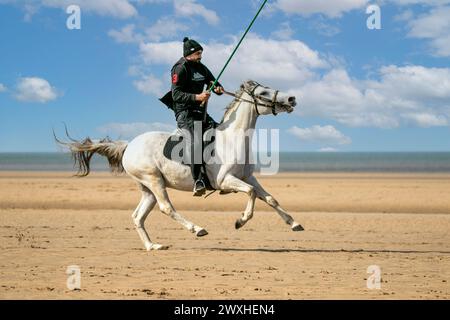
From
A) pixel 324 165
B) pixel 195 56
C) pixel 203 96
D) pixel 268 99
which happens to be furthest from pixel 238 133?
pixel 324 165

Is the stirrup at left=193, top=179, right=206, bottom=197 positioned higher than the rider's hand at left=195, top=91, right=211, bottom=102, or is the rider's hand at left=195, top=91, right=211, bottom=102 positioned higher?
the rider's hand at left=195, top=91, right=211, bottom=102

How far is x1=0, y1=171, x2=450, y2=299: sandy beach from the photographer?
27.8ft

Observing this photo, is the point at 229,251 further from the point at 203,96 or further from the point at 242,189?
the point at 203,96

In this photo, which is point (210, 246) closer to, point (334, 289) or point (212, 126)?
point (212, 126)

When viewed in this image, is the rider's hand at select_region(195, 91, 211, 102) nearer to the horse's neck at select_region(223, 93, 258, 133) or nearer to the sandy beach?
the horse's neck at select_region(223, 93, 258, 133)

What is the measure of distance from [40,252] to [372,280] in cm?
617

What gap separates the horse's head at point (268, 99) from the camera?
1120 cm

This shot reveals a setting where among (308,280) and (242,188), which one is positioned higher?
(242,188)

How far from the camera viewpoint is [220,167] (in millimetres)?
11352

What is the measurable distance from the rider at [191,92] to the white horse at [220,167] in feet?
0.86

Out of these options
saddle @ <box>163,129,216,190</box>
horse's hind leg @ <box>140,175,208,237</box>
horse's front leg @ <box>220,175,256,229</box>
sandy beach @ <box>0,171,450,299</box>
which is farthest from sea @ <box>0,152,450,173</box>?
horse's front leg @ <box>220,175,256,229</box>

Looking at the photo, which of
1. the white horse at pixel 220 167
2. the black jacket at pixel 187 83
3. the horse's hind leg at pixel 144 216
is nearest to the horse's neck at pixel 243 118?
the white horse at pixel 220 167

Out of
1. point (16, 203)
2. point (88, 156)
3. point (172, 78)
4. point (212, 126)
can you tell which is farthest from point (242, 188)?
point (16, 203)

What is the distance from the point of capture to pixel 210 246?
13.0 meters
